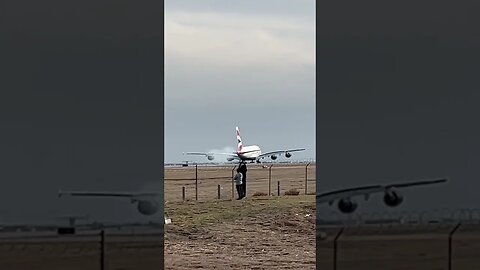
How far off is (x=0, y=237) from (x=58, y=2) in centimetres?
126

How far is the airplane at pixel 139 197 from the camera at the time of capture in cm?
461

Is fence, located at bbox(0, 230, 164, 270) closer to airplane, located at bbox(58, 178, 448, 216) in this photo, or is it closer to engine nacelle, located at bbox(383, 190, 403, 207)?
airplane, located at bbox(58, 178, 448, 216)

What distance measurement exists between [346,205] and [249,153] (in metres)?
28.7

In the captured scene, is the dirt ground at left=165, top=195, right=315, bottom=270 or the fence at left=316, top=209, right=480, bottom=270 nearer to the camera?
the fence at left=316, top=209, right=480, bottom=270

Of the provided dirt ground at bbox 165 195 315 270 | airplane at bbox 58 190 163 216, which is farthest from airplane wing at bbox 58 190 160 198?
dirt ground at bbox 165 195 315 270

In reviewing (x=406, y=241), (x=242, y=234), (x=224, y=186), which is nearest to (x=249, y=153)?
(x=224, y=186)

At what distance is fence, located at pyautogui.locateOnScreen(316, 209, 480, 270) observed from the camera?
480cm

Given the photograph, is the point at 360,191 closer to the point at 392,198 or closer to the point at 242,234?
the point at 392,198

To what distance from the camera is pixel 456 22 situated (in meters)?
4.79

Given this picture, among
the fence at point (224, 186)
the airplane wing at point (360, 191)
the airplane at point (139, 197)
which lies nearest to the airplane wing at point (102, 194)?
the airplane at point (139, 197)

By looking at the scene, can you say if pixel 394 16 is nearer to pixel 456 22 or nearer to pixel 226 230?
pixel 456 22

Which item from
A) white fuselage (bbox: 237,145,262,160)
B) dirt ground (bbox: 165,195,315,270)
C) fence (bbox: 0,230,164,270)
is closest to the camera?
fence (bbox: 0,230,164,270)

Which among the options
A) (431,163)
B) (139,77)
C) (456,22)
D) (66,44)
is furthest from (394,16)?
(66,44)

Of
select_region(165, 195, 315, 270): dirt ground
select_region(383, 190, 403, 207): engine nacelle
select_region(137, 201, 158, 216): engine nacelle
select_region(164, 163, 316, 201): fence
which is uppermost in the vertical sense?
select_region(164, 163, 316, 201): fence
